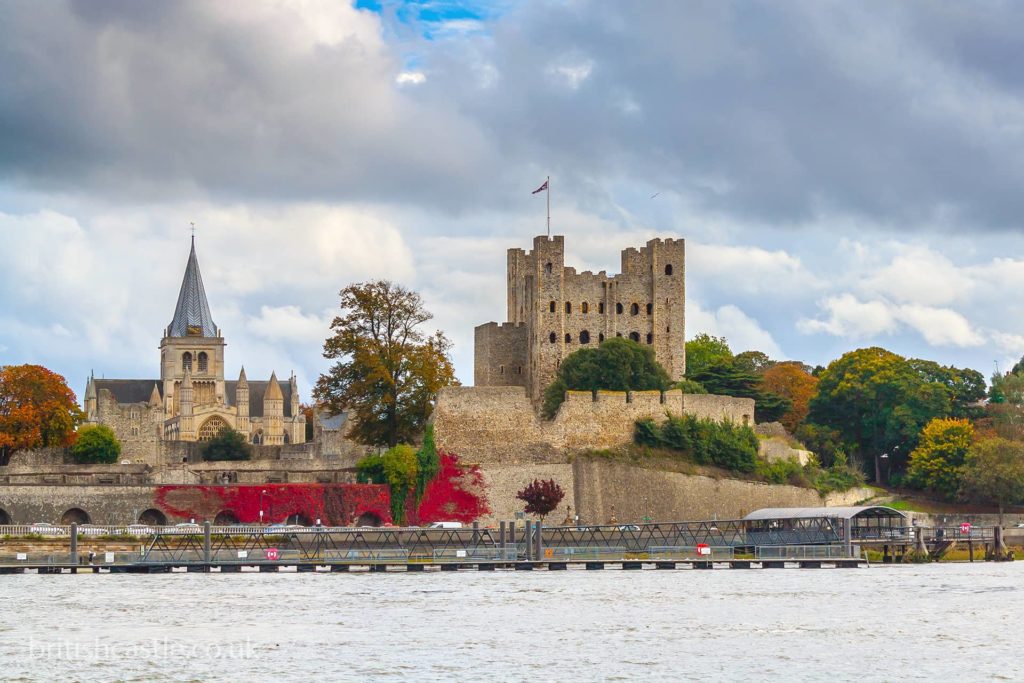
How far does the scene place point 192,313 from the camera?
150000 mm

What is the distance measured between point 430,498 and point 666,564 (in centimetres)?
1331

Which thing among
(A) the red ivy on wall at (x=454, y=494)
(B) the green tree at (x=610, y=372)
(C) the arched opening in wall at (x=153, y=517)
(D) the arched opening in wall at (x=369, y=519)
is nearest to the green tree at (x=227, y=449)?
(C) the arched opening in wall at (x=153, y=517)

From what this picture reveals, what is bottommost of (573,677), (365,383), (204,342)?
(573,677)

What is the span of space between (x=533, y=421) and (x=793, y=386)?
26791 millimetres

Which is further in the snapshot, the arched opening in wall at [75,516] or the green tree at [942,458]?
the green tree at [942,458]

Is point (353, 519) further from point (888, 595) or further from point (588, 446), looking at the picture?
point (888, 595)

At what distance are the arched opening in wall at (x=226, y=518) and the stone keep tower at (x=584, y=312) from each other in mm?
17662

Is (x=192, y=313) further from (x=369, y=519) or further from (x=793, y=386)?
(x=369, y=519)

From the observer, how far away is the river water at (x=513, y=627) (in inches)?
1464

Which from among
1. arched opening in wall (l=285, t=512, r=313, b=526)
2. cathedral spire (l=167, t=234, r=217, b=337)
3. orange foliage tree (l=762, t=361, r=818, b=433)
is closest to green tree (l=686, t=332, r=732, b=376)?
orange foliage tree (l=762, t=361, r=818, b=433)

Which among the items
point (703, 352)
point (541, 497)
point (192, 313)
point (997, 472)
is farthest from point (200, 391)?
point (997, 472)

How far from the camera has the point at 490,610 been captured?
47500 millimetres

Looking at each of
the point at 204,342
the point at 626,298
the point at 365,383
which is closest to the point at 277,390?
the point at 204,342

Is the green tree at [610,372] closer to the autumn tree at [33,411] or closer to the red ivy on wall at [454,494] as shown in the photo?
the red ivy on wall at [454,494]
